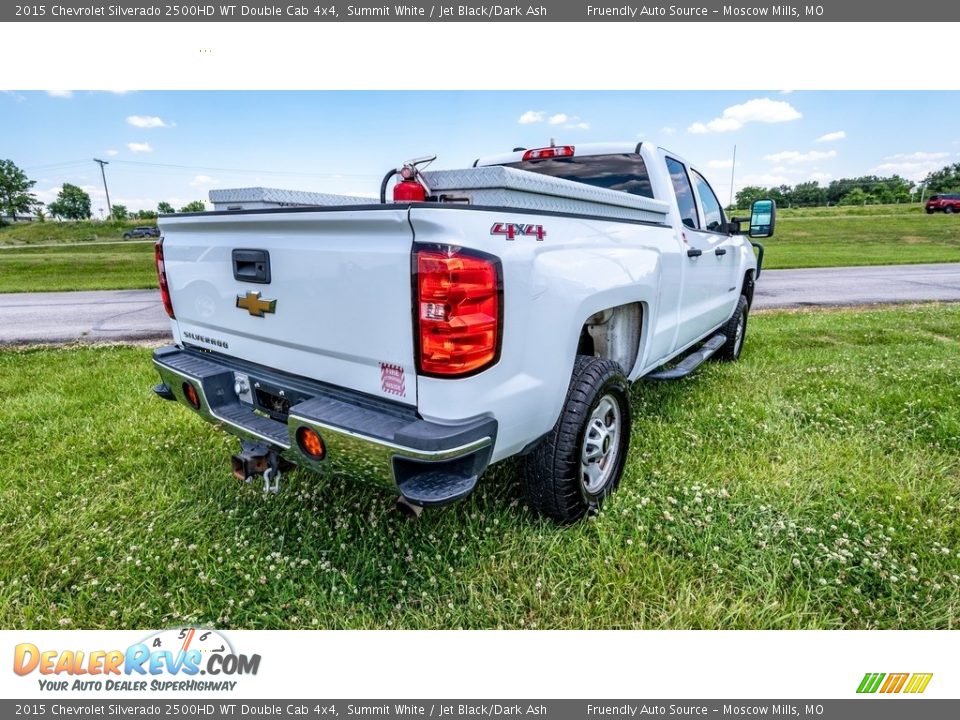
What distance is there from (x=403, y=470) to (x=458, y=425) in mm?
256

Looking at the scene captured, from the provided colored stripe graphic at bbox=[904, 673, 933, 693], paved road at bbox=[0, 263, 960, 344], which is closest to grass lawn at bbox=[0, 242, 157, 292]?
paved road at bbox=[0, 263, 960, 344]

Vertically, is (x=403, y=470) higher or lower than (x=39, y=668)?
higher

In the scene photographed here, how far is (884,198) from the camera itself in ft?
175

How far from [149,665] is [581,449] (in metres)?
1.96

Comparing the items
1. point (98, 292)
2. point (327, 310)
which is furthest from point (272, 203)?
point (98, 292)

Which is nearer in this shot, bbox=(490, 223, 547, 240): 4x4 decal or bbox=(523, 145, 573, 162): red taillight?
bbox=(490, 223, 547, 240): 4x4 decal

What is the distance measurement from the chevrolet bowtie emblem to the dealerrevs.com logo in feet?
4.43

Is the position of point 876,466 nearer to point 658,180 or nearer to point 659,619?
point 659,619

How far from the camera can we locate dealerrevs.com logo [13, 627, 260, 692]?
199cm

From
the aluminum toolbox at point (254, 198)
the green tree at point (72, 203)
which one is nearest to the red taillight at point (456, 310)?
the aluminum toolbox at point (254, 198)

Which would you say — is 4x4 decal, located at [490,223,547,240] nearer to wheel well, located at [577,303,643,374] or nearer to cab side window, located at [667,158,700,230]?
wheel well, located at [577,303,643,374]

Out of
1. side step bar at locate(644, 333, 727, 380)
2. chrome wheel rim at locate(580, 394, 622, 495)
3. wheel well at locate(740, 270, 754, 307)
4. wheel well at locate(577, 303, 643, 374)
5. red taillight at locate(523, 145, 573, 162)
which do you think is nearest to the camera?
chrome wheel rim at locate(580, 394, 622, 495)

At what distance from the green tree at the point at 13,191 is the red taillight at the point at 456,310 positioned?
51270 mm

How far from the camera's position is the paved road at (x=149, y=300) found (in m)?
8.18
